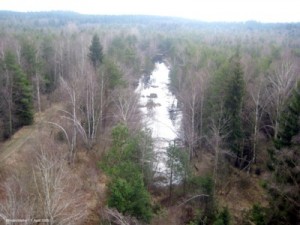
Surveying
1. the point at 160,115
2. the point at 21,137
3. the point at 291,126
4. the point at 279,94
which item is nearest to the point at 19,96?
the point at 21,137

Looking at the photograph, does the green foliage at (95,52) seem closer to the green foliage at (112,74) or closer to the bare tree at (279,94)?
the green foliage at (112,74)

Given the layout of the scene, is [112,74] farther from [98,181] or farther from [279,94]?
[279,94]

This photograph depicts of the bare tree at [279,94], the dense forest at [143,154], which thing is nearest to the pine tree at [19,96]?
the dense forest at [143,154]

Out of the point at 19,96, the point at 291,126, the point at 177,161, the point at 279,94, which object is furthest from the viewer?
the point at 19,96

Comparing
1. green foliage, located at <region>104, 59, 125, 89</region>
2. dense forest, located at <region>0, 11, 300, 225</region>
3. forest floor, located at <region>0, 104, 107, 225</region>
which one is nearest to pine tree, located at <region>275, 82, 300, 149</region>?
dense forest, located at <region>0, 11, 300, 225</region>

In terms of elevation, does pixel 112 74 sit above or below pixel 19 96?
Result: above
